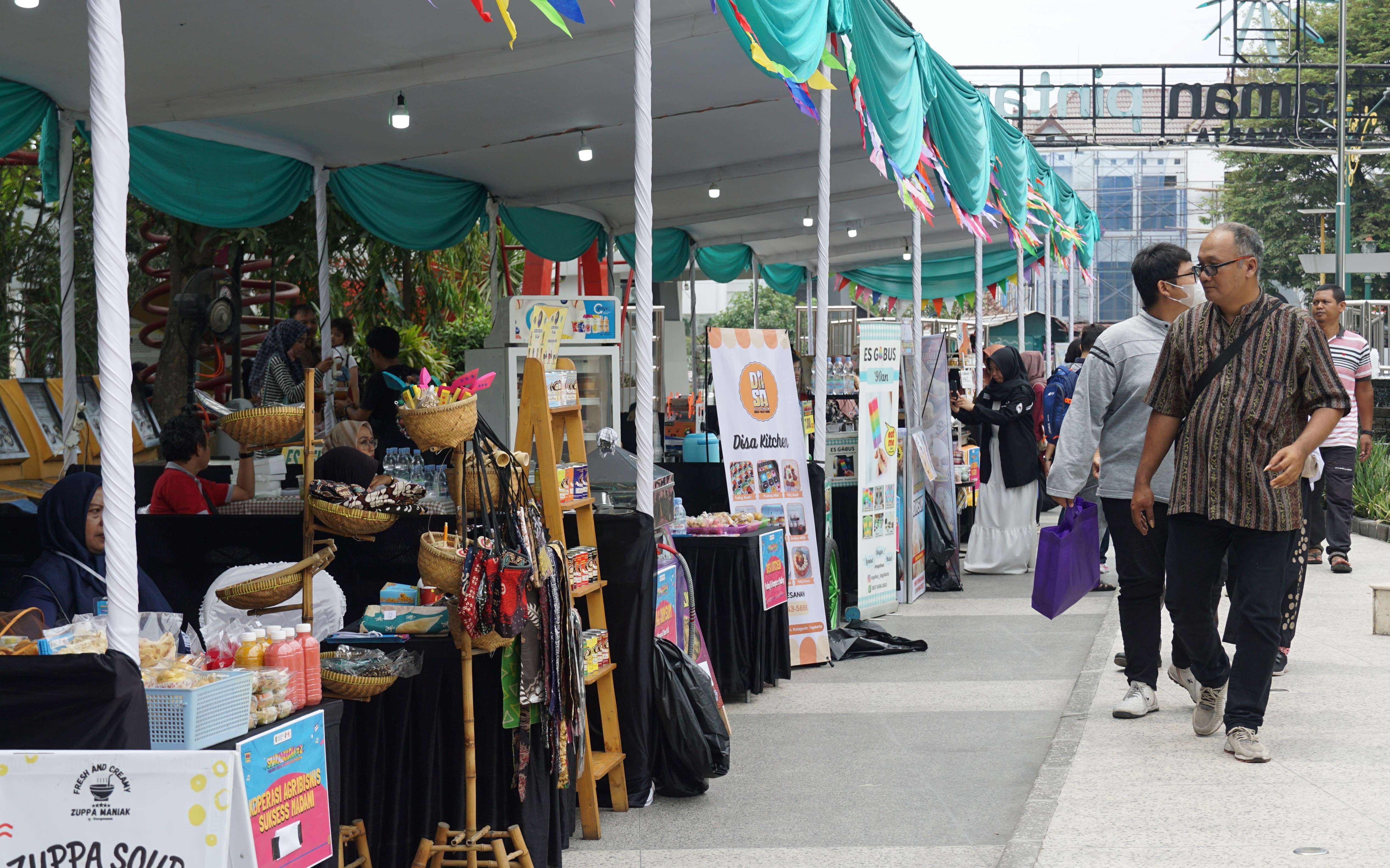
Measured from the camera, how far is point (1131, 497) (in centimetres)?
515

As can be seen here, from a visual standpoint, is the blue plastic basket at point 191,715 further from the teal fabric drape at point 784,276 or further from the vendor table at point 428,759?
the teal fabric drape at point 784,276

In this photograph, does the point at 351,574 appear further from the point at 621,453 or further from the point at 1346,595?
the point at 1346,595

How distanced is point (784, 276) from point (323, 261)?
12253 millimetres

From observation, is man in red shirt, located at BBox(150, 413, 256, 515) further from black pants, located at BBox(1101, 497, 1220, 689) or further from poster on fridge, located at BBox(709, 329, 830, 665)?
black pants, located at BBox(1101, 497, 1220, 689)

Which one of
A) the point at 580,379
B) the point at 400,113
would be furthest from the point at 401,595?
the point at 580,379

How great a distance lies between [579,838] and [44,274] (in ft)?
43.6

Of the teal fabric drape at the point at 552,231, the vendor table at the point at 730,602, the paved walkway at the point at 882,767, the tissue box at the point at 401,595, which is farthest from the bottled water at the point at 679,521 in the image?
the teal fabric drape at the point at 552,231

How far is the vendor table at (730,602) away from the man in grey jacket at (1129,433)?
5.00 feet

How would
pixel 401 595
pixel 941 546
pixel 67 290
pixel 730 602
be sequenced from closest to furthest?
pixel 401 595
pixel 730 602
pixel 67 290
pixel 941 546

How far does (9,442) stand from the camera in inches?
384

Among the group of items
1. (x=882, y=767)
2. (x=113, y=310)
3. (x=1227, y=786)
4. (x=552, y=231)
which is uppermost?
(x=552, y=231)

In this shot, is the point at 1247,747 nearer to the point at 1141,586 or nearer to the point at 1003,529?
the point at 1141,586

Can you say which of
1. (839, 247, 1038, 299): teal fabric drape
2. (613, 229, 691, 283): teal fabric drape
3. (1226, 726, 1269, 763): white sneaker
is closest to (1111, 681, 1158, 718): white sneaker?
(1226, 726, 1269, 763): white sneaker

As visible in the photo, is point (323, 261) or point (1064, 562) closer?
point (1064, 562)
